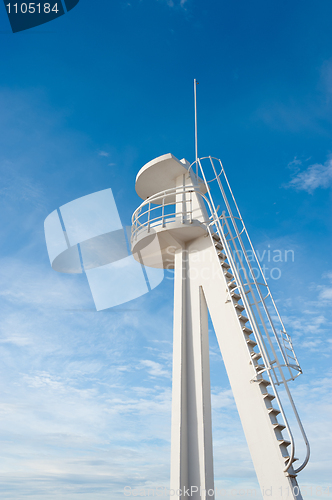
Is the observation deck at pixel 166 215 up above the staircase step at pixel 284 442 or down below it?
above

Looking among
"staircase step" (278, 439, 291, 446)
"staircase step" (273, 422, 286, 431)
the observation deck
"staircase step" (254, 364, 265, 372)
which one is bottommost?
"staircase step" (278, 439, 291, 446)

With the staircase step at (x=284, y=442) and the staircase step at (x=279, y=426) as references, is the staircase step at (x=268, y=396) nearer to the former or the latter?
the staircase step at (x=279, y=426)

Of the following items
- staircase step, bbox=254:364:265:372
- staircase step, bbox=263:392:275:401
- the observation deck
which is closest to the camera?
staircase step, bbox=263:392:275:401

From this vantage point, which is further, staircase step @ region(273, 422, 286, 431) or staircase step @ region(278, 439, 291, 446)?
staircase step @ region(273, 422, 286, 431)

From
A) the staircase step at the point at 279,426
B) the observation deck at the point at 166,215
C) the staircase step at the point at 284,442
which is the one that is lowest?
the staircase step at the point at 284,442

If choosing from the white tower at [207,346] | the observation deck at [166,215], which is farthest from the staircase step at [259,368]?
the observation deck at [166,215]

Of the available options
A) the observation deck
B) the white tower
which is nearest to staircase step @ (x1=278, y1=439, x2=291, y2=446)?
the white tower

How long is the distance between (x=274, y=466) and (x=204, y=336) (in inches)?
140

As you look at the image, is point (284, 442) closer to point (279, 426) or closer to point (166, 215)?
point (279, 426)

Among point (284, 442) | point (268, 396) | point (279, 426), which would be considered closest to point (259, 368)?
point (268, 396)

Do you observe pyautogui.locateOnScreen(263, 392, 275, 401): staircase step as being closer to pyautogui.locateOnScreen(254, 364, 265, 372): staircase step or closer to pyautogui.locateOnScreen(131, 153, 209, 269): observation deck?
pyautogui.locateOnScreen(254, 364, 265, 372): staircase step

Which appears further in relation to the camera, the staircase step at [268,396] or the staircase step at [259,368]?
the staircase step at [259,368]

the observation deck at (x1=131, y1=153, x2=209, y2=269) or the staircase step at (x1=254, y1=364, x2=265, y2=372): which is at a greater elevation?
the observation deck at (x1=131, y1=153, x2=209, y2=269)

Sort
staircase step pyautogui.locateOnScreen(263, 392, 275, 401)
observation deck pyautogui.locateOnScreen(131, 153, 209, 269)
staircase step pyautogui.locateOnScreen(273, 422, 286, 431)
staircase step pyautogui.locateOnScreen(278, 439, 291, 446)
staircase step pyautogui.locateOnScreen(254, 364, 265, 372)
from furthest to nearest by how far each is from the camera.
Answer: observation deck pyautogui.locateOnScreen(131, 153, 209, 269)
staircase step pyautogui.locateOnScreen(254, 364, 265, 372)
staircase step pyautogui.locateOnScreen(263, 392, 275, 401)
staircase step pyautogui.locateOnScreen(273, 422, 286, 431)
staircase step pyautogui.locateOnScreen(278, 439, 291, 446)
